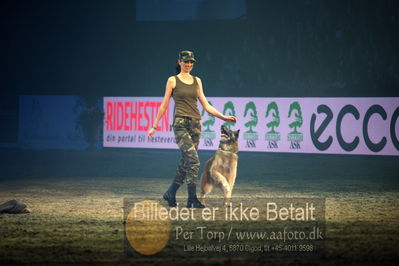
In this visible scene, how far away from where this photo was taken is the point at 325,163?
17.5m

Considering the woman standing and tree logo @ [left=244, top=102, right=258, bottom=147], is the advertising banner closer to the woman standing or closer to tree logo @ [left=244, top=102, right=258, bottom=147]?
tree logo @ [left=244, top=102, right=258, bottom=147]

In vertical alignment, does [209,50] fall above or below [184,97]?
above

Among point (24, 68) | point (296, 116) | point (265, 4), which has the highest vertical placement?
point (265, 4)

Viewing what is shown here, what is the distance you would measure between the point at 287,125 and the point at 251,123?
4.00 feet

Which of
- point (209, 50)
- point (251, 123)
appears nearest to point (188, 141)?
point (251, 123)

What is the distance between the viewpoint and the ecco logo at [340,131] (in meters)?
17.3

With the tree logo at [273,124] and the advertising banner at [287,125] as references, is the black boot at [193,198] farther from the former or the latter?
the tree logo at [273,124]

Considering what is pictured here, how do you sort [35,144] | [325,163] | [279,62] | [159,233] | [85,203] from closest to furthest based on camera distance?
A: [159,233] < [85,203] < [325,163] < [35,144] < [279,62]

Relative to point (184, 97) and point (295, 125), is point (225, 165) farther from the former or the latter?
point (295, 125)

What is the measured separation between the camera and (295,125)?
18.9 m

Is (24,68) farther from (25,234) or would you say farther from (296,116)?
(25,234)

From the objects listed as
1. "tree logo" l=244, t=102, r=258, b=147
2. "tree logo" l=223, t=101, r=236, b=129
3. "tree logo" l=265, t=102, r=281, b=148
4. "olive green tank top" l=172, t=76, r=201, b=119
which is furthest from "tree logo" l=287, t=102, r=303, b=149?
"olive green tank top" l=172, t=76, r=201, b=119

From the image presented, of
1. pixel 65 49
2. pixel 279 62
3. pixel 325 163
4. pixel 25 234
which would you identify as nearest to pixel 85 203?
pixel 25 234

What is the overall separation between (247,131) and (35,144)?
796cm
